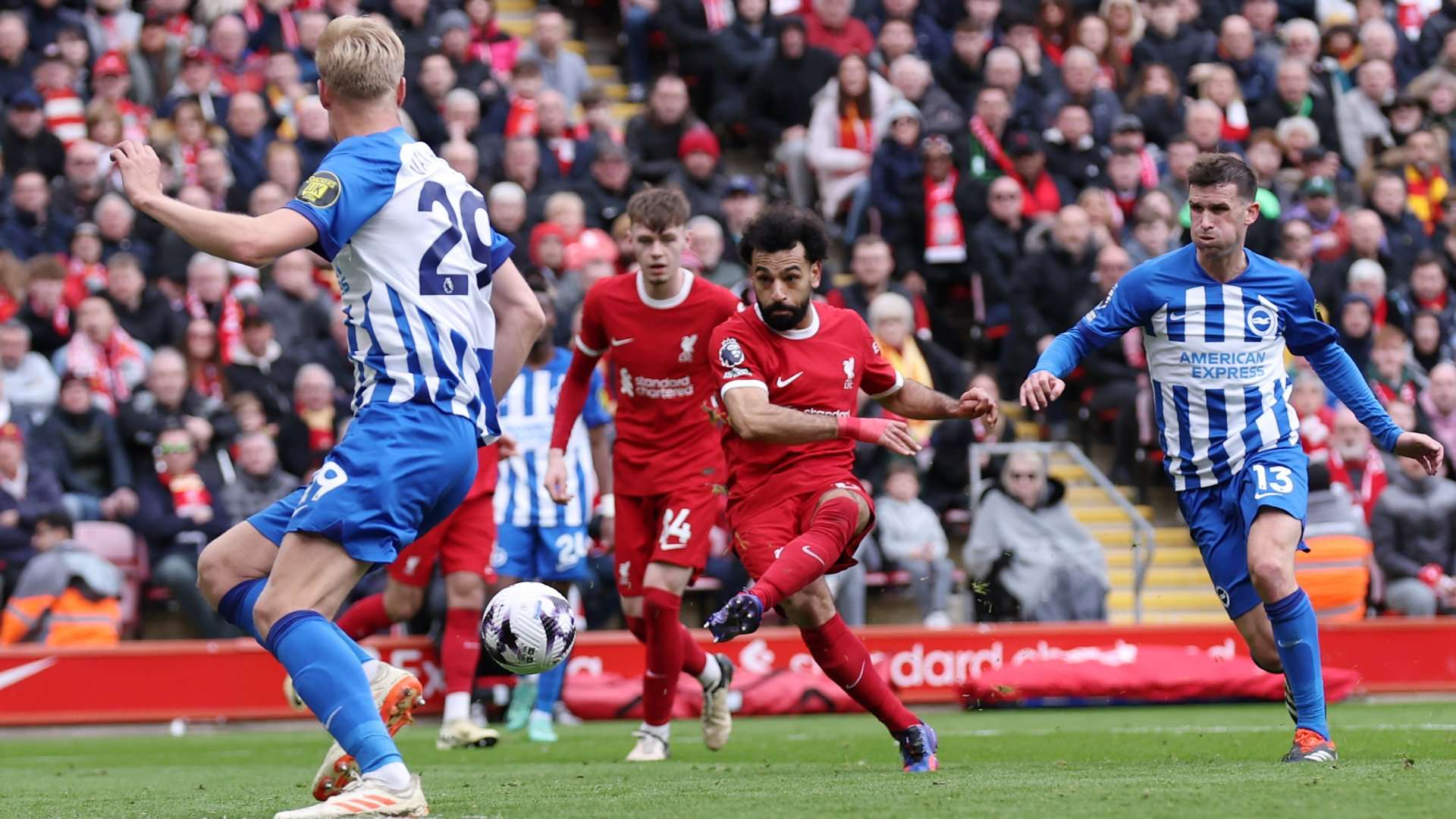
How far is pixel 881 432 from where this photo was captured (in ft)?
24.6

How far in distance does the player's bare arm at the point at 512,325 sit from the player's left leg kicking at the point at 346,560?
60 centimetres

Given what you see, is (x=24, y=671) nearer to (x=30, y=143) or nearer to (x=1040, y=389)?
(x=30, y=143)

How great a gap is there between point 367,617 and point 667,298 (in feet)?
9.72

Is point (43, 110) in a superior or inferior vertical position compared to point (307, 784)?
superior

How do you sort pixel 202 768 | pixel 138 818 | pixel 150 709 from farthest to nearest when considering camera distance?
pixel 150 709 → pixel 202 768 → pixel 138 818

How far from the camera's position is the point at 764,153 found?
726 inches

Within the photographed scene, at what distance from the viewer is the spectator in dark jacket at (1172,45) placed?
64.1 feet

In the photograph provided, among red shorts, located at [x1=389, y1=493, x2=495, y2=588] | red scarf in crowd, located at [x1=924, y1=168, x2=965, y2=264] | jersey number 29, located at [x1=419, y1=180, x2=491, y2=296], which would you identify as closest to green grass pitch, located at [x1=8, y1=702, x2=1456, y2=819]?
red shorts, located at [x1=389, y1=493, x2=495, y2=588]

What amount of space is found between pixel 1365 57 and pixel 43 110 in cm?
1277

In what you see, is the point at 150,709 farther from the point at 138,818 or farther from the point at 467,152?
the point at 138,818

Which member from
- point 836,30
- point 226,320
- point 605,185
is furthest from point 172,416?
point 836,30

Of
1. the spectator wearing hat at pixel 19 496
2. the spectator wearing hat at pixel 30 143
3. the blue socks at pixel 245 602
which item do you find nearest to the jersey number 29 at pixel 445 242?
the blue socks at pixel 245 602

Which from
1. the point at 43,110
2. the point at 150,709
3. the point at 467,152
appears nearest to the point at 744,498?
the point at 150,709

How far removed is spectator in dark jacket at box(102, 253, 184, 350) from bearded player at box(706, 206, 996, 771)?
754cm
